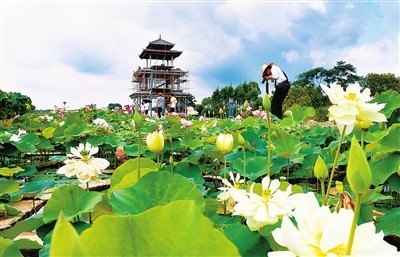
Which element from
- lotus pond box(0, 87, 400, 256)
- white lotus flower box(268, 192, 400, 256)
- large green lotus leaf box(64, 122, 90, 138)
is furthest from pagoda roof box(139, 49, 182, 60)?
white lotus flower box(268, 192, 400, 256)

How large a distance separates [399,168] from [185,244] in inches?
36.5

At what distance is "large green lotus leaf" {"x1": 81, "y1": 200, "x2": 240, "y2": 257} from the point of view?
32 cm

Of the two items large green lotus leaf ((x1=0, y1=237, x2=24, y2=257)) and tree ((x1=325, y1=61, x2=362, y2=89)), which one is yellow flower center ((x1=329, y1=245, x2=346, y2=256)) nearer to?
large green lotus leaf ((x1=0, y1=237, x2=24, y2=257))

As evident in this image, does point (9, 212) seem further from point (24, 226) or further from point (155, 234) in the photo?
point (155, 234)

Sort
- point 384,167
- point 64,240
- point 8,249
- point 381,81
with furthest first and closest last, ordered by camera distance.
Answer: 1. point 381,81
2. point 384,167
3. point 8,249
4. point 64,240

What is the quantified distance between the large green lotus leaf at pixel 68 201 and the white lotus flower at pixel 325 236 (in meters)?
0.58

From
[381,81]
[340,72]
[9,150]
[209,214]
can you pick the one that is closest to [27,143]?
[9,150]

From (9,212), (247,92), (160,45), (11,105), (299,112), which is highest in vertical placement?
(160,45)

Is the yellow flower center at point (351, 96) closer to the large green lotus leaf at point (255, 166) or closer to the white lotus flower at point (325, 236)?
the white lotus flower at point (325, 236)

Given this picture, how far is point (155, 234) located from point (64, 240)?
0.11m

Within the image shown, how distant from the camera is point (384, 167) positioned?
127 centimetres

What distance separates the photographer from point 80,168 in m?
1.14

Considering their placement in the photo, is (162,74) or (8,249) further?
(162,74)

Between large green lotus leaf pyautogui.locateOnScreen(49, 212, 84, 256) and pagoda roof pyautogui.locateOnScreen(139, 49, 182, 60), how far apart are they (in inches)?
1332
